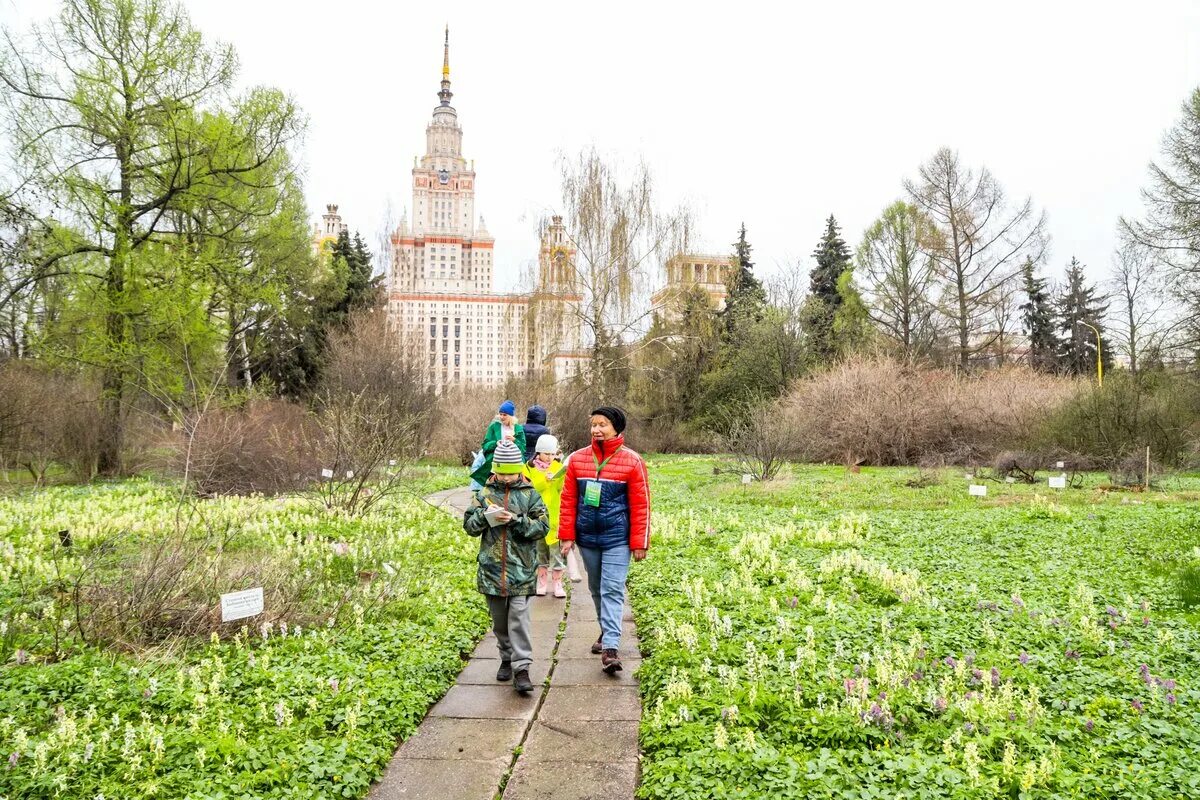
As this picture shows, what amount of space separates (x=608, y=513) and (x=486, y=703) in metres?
1.40

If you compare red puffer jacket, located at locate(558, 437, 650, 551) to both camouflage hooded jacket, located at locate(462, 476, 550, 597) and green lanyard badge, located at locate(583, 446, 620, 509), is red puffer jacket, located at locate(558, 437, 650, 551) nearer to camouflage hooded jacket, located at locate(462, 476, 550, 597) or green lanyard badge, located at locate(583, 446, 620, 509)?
green lanyard badge, located at locate(583, 446, 620, 509)

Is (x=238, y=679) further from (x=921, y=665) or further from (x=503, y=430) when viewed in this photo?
(x=921, y=665)

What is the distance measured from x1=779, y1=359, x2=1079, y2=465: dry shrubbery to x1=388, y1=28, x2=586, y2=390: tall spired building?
880 centimetres

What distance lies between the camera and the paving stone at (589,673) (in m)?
4.59

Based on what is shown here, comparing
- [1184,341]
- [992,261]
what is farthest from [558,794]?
[992,261]

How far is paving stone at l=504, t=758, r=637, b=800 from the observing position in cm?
316

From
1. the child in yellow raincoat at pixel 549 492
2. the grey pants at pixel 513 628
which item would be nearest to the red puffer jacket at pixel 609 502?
the grey pants at pixel 513 628

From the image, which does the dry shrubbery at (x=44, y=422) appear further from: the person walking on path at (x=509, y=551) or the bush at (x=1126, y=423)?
the bush at (x=1126, y=423)

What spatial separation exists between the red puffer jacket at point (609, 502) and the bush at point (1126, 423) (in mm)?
16914

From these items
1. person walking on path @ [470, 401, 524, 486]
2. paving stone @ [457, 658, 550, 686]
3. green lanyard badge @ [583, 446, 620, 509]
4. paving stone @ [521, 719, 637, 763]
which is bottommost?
paving stone @ [457, 658, 550, 686]

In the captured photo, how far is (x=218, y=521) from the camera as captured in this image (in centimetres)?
905

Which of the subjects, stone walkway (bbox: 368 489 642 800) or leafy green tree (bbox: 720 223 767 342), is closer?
stone walkway (bbox: 368 489 642 800)

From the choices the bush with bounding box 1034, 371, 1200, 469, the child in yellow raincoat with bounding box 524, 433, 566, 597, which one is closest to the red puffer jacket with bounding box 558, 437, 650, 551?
the child in yellow raincoat with bounding box 524, 433, 566, 597

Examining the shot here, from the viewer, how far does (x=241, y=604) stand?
16.0 feet
